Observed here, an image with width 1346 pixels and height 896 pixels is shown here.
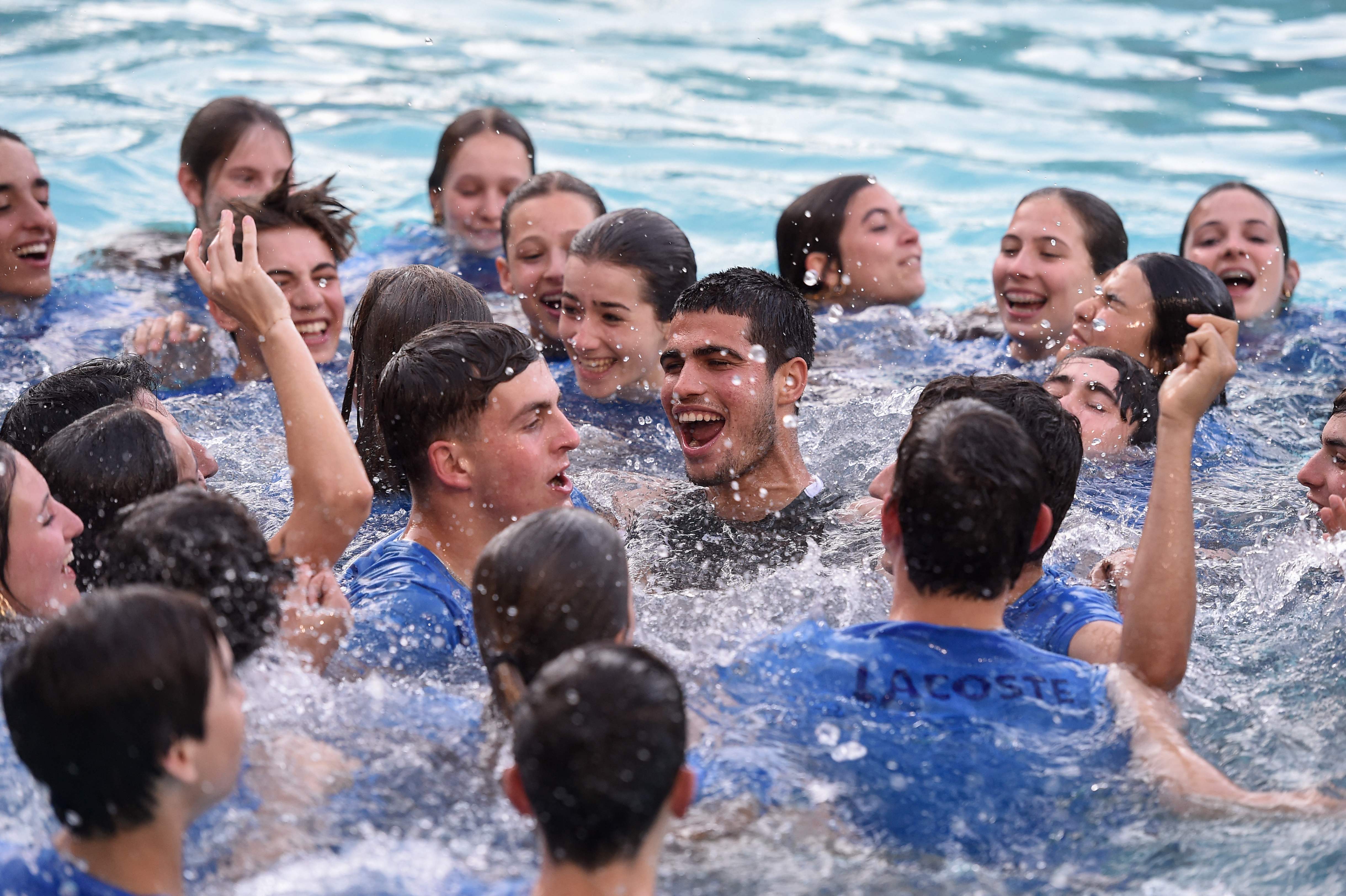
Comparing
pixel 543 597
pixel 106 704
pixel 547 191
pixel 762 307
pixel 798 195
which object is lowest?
pixel 106 704

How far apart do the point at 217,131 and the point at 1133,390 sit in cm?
554

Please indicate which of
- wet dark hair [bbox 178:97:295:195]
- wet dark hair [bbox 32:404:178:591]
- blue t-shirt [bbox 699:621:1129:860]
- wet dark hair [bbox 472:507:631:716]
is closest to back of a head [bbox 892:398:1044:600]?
blue t-shirt [bbox 699:621:1129:860]

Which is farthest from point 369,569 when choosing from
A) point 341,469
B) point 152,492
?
point 152,492

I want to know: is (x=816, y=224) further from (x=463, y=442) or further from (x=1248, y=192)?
(x=463, y=442)

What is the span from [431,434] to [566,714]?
6.06ft

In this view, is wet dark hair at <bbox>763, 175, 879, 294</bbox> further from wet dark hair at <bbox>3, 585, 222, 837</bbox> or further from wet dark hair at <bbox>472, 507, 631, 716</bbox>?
wet dark hair at <bbox>3, 585, 222, 837</bbox>

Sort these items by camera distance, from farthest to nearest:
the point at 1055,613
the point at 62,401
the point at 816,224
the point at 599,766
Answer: the point at 816,224 < the point at 62,401 < the point at 1055,613 < the point at 599,766

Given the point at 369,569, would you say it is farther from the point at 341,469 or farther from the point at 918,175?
the point at 918,175

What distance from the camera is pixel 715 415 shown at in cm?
483

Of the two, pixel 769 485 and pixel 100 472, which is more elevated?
pixel 100 472

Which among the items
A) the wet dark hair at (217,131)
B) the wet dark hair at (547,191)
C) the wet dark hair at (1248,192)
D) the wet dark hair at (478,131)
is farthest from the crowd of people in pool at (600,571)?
the wet dark hair at (217,131)

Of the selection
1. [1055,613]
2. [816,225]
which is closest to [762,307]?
[1055,613]

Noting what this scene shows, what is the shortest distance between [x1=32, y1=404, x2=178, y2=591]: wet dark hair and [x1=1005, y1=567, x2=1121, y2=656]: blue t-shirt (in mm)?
2571

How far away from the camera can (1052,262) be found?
698 centimetres
